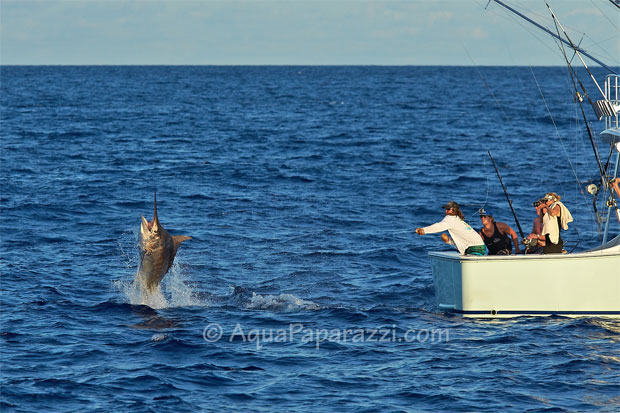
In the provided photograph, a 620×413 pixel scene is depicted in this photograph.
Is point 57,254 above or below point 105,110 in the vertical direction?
below

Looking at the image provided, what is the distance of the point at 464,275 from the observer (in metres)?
14.1

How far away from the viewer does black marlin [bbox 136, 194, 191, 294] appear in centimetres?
1496

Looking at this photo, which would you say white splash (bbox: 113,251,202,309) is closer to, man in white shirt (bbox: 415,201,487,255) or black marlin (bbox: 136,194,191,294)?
black marlin (bbox: 136,194,191,294)

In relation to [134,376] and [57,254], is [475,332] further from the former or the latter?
[57,254]

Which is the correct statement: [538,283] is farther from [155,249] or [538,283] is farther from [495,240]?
[155,249]

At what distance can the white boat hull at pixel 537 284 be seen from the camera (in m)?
13.8

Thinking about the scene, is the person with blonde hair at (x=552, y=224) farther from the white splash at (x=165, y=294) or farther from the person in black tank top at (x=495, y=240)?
the white splash at (x=165, y=294)

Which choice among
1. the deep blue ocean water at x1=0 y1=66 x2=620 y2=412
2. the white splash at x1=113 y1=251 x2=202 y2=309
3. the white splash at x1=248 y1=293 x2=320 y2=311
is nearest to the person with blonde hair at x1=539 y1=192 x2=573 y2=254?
the deep blue ocean water at x1=0 y1=66 x2=620 y2=412

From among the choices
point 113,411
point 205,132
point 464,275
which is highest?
point 205,132

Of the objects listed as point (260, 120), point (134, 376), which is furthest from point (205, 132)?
point (134, 376)

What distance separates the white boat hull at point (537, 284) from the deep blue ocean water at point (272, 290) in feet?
0.77

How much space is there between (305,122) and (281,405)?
49.4 meters

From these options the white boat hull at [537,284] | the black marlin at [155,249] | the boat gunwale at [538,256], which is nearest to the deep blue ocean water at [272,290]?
the white boat hull at [537,284]

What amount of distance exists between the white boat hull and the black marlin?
472 cm
